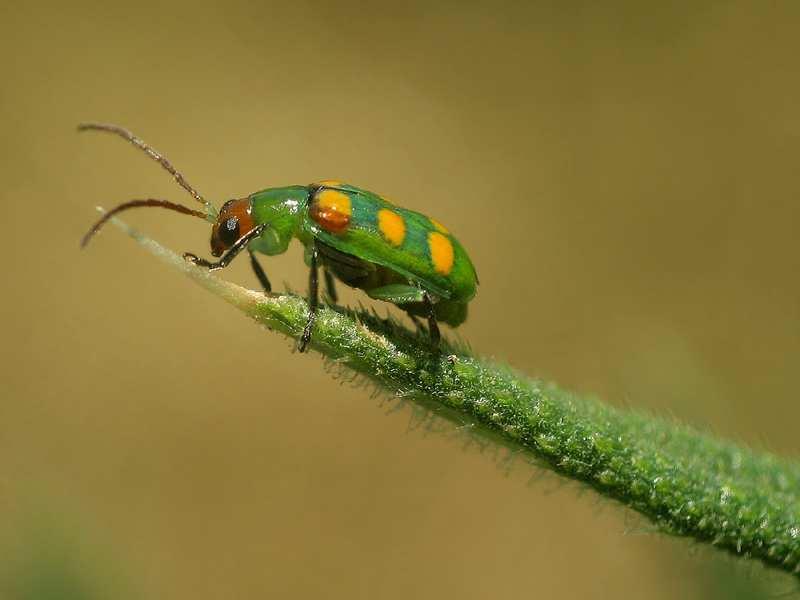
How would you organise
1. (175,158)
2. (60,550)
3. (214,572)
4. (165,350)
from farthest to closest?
(175,158) < (165,350) < (214,572) < (60,550)

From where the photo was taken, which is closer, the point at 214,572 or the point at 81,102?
the point at 214,572

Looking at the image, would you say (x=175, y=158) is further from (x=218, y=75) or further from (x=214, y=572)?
(x=214, y=572)

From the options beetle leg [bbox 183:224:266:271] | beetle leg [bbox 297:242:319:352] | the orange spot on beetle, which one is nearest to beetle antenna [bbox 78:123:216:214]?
beetle leg [bbox 183:224:266:271]

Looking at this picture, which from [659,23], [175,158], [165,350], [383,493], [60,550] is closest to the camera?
[60,550]

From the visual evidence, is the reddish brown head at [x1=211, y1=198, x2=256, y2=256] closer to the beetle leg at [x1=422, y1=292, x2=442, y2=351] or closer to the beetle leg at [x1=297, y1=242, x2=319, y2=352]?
the beetle leg at [x1=297, y1=242, x2=319, y2=352]

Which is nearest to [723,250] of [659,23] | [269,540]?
[659,23]

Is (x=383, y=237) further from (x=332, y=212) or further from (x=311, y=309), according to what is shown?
(x=311, y=309)
